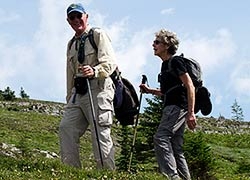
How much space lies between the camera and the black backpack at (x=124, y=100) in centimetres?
1115

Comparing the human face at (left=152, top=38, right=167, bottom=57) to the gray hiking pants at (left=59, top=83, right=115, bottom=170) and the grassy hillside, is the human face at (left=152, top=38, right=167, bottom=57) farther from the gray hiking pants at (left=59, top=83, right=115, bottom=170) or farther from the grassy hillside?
the grassy hillside

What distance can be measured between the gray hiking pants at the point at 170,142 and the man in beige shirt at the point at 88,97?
0.74 metres

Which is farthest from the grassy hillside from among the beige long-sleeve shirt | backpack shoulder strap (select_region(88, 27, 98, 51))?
backpack shoulder strap (select_region(88, 27, 98, 51))

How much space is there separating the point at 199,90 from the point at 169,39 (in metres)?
0.93

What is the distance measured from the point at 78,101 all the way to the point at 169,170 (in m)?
1.74

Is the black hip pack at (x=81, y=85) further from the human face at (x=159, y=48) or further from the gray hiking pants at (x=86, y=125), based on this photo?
the human face at (x=159, y=48)

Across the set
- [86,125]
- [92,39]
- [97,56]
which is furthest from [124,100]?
[92,39]

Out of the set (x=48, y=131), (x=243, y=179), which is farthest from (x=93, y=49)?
(x=48, y=131)

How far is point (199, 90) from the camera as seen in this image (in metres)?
11.2

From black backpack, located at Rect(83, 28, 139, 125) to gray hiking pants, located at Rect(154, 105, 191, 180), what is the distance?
1.85 feet

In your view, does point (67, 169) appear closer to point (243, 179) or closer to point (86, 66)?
point (86, 66)

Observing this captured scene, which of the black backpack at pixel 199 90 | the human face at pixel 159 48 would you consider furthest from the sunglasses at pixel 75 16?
the black backpack at pixel 199 90

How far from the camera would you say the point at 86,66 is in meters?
10.6

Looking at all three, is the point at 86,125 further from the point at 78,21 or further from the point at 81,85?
the point at 78,21
